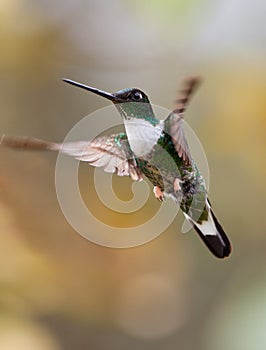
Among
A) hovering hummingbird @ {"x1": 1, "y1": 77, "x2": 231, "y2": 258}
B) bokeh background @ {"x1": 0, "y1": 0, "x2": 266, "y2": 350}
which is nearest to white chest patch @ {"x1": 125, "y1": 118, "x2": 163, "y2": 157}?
hovering hummingbird @ {"x1": 1, "y1": 77, "x2": 231, "y2": 258}

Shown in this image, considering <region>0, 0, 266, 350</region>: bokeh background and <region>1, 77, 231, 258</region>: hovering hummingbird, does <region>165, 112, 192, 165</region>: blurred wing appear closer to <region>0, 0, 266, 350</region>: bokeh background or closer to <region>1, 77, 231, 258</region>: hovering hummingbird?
<region>1, 77, 231, 258</region>: hovering hummingbird

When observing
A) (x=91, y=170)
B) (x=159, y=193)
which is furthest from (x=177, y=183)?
(x=91, y=170)

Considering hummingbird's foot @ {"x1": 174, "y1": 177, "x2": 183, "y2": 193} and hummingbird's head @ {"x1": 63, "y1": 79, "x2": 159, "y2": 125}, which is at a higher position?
hummingbird's head @ {"x1": 63, "y1": 79, "x2": 159, "y2": 125}

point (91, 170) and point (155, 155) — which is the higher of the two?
point (155, 155)

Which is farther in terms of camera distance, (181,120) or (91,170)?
(91,170)

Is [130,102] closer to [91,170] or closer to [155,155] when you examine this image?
[155,155]

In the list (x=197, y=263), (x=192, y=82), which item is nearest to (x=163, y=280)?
(x=197, y=263)

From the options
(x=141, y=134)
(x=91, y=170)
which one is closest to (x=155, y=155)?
(x=141, y=134)
